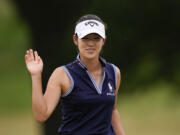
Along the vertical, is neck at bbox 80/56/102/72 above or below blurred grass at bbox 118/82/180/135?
above

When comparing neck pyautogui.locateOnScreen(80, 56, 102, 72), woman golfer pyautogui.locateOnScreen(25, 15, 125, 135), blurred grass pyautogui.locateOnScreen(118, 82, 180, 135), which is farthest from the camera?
blurred grass pyautogui.locateOnScreen(118, 82, 180, 135)

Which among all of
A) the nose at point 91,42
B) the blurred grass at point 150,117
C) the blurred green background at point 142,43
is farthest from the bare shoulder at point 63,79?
the blurred grass at point 150,117

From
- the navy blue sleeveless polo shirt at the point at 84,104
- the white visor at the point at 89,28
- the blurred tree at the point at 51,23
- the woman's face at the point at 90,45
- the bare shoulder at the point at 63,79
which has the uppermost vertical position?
the blurred tree at the point at 51,23

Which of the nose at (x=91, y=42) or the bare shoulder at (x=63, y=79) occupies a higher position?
the nose at (x=91, y=42)

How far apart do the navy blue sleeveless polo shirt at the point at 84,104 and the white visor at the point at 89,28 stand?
25 centimetres

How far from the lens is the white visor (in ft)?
12.6

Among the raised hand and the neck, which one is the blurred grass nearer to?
the neck

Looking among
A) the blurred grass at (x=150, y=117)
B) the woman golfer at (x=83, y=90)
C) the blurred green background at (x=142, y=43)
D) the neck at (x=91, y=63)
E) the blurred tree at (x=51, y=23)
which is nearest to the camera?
the woman golfer at (x=83, y=90)

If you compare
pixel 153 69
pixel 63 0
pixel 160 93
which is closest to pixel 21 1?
pixel 63 0

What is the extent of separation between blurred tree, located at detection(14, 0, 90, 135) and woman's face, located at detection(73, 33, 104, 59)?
479cm

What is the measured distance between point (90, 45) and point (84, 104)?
1.41ft

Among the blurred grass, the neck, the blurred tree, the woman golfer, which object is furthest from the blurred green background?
the woman golfer

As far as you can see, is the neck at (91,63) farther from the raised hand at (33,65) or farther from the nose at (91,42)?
the raised hand at (33,65)

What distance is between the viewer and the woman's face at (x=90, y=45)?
12.7 feet
